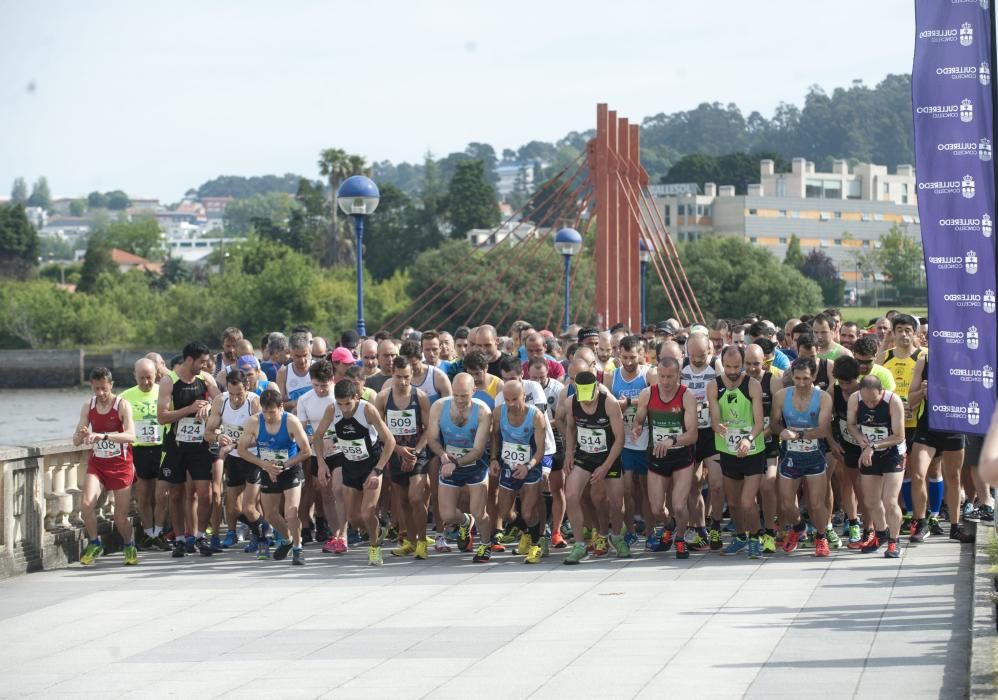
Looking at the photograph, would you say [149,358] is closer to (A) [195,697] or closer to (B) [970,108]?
(A) [195,697]

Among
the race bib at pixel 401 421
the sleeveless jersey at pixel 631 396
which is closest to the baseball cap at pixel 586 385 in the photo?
the sleeveless jersey at pixel 631 396

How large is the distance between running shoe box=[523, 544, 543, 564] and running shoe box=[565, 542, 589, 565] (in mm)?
260

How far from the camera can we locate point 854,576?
11258 mm

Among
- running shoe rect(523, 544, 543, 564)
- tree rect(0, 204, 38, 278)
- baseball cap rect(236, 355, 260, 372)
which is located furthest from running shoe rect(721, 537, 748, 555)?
tree rect(0, 204, 38, 278)

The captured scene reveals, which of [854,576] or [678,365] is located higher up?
[678,365]

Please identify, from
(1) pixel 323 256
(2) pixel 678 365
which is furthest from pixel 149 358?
(1) pixel 323 256

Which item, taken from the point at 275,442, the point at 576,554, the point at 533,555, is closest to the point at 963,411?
the point at 576,554

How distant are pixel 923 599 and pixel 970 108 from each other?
342 cm

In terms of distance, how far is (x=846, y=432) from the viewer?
41.7 ft

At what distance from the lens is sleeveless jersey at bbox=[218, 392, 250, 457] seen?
Result: 43.4 ft

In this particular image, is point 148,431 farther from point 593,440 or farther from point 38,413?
point 38,413

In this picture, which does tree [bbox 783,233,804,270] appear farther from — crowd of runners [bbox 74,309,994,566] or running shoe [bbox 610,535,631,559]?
running shoe [bbox 610,535,631,559]

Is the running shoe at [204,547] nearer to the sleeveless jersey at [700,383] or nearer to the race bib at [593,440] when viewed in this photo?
the race bib at [593,440]

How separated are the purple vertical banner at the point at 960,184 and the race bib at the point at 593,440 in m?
3.00
